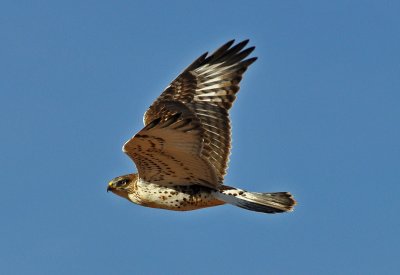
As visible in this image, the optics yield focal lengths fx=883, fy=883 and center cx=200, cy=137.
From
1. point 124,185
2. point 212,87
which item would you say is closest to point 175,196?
point 124,185

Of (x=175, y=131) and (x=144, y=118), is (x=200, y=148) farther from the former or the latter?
(x=144, y=118)

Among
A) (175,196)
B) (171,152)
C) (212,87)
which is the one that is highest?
(212,87)

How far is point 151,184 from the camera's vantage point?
47.1 feet

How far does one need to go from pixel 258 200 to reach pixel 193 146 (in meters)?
1.67

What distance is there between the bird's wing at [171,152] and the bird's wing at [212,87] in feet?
3.99

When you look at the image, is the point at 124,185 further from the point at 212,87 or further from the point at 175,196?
the point at 212,87

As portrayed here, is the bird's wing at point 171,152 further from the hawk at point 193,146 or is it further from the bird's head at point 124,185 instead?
the bird's head at point 124,185

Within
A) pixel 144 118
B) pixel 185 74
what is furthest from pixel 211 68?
pixel 144 118

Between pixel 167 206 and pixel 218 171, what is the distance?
1.02m

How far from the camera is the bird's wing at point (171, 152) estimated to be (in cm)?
1254

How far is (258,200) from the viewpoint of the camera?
46.7ft

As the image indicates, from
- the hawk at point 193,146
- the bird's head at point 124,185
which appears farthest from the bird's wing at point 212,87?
the bird's head at point 124,185

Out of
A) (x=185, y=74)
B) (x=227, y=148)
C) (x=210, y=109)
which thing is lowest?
(x=227, y=148)

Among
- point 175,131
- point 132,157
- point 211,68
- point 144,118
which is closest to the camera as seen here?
point 175,131
